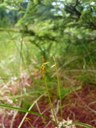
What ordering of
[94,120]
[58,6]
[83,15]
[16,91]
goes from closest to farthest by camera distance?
[94,120]
[83,15]
[58,6]
[16,91]

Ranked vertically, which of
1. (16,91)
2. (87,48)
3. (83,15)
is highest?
(83,15)

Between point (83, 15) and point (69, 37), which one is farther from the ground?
point (83, 15)

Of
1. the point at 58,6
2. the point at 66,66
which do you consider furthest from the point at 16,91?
the point at 58,6

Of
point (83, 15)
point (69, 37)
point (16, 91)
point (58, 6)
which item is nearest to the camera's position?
point (83, 15)

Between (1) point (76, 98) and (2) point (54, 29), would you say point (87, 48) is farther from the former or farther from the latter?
(1) point (76, 98)

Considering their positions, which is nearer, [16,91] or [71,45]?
[16,91]

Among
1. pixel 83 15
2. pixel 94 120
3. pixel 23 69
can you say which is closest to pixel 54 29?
pixel 23 69

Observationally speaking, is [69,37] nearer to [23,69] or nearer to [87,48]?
[87,48]
